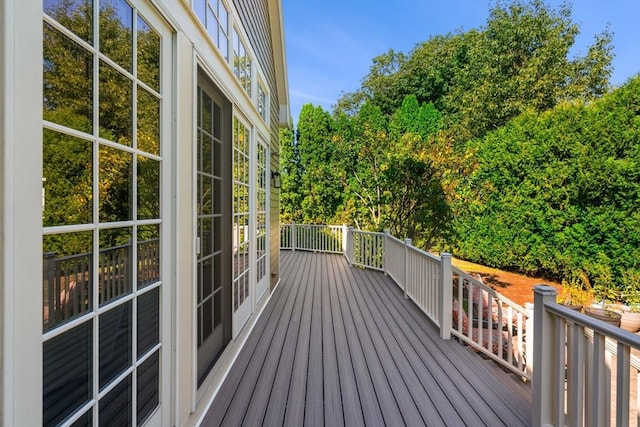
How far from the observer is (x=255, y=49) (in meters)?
4.23

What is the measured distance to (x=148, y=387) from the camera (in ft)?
5.20

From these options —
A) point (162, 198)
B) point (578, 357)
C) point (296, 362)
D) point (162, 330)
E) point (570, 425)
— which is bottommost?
point (296, 362)

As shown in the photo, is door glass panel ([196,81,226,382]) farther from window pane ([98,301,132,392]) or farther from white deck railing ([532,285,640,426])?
white deck railing ([532,285,640,426])

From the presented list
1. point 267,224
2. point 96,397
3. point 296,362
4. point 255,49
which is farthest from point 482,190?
point 96,397

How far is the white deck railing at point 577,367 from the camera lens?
4.60ft

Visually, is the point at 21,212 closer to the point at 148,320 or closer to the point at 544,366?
the point at 148,320

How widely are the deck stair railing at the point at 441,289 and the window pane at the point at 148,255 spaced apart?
2568 mm

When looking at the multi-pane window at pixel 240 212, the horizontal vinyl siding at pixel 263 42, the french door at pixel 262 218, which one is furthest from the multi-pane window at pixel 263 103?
the multi-pane window at pixel 240 212

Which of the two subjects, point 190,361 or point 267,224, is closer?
point 190,361

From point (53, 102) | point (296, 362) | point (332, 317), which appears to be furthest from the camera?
point (332, 317)

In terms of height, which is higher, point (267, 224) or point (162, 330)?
point (267, 224)

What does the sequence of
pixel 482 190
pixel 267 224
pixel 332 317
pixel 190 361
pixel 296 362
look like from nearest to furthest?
pixel 190 361, pixel 296 362, pixel 332 317, pixel 267 224, pixel 482 190

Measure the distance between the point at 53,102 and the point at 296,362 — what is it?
2.59m

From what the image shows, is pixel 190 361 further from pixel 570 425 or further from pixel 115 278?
pixel 570 425
